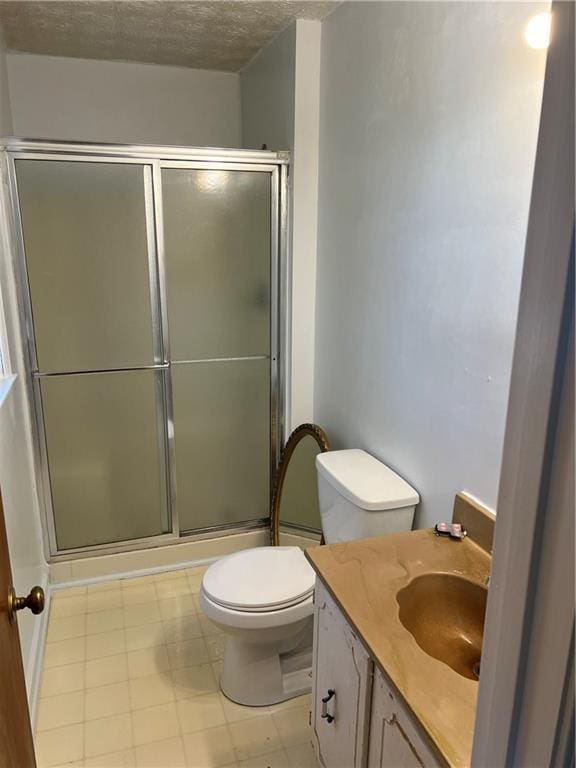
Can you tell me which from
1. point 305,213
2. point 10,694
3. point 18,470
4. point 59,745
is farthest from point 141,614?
point 305,213

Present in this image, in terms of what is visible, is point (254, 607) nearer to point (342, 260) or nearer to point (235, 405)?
point (235, 405)

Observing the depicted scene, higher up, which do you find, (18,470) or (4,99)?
(4,99)

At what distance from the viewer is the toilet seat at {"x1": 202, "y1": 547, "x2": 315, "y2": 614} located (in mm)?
1801

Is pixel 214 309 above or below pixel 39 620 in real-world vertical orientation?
above

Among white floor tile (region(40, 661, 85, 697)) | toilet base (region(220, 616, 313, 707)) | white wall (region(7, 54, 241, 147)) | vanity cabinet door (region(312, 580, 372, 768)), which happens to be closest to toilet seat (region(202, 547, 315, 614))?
toilet base (region(220, 616, 313, 707))

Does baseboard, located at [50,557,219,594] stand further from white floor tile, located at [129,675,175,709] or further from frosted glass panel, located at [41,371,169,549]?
white floor tile, located at [129,675,175,709]

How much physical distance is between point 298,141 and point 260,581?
1.84 meters

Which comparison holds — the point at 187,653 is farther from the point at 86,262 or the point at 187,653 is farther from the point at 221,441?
the point at 86,262

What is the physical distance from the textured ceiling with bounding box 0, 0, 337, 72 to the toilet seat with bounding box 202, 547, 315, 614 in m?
2.12

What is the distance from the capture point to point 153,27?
2.34m

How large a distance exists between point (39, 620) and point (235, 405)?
4.18 feet

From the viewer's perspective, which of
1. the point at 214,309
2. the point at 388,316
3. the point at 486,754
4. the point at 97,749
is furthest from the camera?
the point at 214,309

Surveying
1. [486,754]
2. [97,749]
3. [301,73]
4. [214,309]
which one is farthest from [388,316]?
[97,749]

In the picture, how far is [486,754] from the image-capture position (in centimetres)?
55
